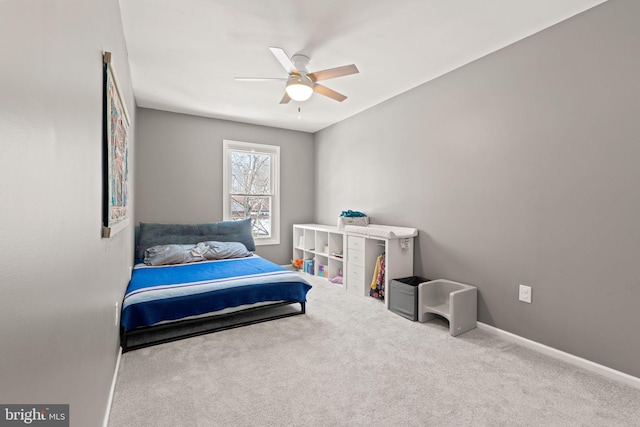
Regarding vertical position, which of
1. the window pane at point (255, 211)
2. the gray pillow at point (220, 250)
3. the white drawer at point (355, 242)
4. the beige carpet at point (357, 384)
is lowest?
the beige carpet at point (357, 384)

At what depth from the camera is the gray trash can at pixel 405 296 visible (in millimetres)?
3092

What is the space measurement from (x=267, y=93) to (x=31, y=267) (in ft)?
11.6

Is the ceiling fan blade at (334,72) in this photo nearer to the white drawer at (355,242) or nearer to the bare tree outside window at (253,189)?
the white drawer at (355,242)

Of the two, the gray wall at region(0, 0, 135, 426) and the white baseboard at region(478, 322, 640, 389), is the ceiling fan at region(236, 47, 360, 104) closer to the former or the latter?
the gray wall at region(0, 0, 135, 426)

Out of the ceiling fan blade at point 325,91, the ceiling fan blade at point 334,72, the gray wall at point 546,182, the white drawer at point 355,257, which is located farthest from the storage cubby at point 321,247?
the ceiling fan blade at point 334,72

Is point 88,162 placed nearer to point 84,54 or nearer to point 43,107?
point 84,54

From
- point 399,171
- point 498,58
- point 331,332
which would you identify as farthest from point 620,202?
point 331,332

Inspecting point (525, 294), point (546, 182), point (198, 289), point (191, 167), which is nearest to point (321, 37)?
point (546, 182)

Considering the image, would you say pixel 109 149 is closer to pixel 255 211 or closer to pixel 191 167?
pixel 191 167

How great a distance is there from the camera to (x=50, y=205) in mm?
790

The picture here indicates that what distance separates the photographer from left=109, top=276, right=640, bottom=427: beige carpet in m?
1.71

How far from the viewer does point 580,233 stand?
2270mm

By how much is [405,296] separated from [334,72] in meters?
2.28

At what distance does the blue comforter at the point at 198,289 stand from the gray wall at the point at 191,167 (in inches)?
46.6
